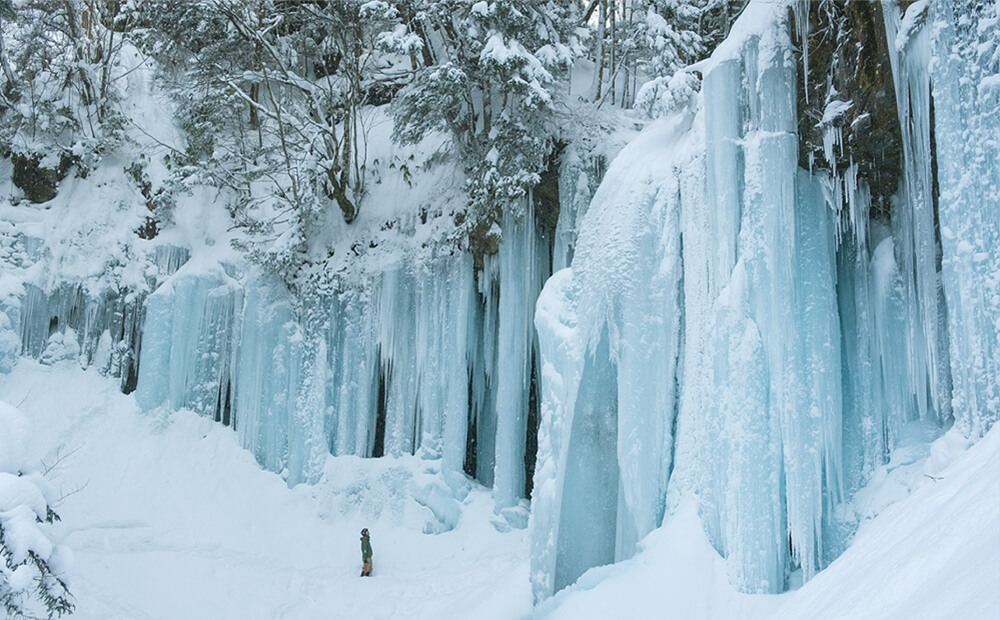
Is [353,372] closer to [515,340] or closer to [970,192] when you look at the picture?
[515,340]

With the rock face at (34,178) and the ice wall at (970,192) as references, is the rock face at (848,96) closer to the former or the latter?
the ice wall at (970,192)

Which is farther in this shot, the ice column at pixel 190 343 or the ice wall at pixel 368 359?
the ice column at pixel 190 343

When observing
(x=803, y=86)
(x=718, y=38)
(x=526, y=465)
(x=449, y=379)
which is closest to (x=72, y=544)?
(x=449, y=379)

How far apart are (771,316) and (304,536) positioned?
312 inches

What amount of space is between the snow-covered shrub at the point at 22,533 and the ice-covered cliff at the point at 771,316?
158 inches

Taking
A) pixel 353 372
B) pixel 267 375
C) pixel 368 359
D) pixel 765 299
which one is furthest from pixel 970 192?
pixel 267 375

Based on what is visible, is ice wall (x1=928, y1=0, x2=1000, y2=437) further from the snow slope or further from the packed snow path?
the packed snow path

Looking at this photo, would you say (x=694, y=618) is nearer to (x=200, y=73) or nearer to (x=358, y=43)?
(x=358, y=43)

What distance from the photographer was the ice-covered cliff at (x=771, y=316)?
4.41 metres

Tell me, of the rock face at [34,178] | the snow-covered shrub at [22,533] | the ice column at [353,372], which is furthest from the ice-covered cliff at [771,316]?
the rock face at [34,178]

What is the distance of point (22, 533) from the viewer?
4.47m

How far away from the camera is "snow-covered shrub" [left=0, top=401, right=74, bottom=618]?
442 centimetres

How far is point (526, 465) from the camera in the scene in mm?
10555

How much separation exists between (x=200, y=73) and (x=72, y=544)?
25.9ft
